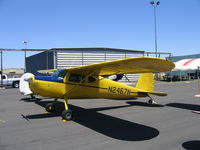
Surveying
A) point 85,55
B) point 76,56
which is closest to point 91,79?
point 76,56

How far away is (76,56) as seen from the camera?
3562 centimetres

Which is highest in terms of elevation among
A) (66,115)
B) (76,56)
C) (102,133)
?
(76,56)

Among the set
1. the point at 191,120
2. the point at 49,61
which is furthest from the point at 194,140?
the point at 49,61

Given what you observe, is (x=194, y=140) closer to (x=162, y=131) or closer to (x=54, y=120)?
(x=162, y=131)

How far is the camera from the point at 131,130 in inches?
236

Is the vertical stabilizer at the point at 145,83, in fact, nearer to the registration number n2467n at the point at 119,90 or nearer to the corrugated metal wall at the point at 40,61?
the registration number n2467n at the point at 119,90

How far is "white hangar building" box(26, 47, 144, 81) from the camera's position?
34.0m

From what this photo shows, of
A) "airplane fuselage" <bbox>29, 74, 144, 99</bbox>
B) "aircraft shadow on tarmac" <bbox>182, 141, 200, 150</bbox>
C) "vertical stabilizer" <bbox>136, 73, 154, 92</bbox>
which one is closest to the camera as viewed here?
"aircraft shadow on tarmac" <bbox>182, 141, 200, 150</bbox>

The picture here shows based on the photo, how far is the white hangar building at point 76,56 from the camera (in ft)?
112

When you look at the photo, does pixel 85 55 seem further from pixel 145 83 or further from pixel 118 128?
pixel 118 128

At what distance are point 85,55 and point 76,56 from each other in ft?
6.20

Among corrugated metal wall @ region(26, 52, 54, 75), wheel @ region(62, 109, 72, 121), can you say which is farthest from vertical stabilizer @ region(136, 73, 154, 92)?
corrugated metal wall @ region(26, 52, 54, 75)

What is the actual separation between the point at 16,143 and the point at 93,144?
2064 mm

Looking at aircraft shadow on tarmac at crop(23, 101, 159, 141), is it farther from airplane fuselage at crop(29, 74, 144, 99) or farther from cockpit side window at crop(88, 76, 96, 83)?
cockpit side window at crop(88, 76, 96, 83)
